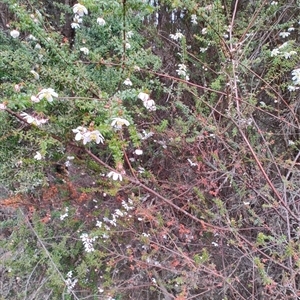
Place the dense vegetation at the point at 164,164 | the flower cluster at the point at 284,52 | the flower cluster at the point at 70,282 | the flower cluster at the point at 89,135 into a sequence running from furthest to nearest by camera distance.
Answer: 1. the flower cluster at the point at 70,282
2. the flower cluster at the point at 284,52
3. the dense vegetation at the point at 164,164
4. the flower cluster at the point at 89,135

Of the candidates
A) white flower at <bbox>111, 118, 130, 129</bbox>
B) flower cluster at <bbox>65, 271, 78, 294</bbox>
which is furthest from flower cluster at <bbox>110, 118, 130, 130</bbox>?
flower cluster at <bbox>65, 271, 78, 294</bbox>

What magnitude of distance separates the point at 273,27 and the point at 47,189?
1848mm

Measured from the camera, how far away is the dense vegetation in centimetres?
160

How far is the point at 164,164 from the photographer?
7.92 feet

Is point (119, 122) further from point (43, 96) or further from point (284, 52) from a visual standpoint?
point (284, 52)

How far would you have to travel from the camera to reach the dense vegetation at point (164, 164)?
1601 mm

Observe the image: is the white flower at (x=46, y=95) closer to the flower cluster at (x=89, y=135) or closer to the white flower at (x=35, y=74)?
the flower cluster at (x=89, y=135)

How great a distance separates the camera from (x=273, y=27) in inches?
82.7

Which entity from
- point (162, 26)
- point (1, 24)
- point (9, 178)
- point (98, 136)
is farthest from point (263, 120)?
point (1, 24)

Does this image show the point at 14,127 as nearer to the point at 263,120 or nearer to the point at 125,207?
the point at 125,207

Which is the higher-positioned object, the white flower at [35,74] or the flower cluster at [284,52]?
the flower cluster at [284,52]

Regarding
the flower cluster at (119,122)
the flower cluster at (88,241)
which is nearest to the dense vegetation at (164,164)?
the flower cluster at (88,241)

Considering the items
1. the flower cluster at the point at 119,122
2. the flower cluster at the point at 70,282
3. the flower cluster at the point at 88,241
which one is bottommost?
the flower cluster at the point at 70,282

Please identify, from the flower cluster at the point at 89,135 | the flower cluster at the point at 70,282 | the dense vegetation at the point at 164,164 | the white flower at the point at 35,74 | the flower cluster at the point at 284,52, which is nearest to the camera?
the flower cluster at the point at 89,135
